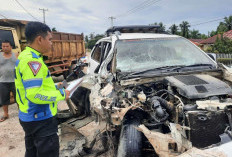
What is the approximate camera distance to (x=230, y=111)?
76.5 inches

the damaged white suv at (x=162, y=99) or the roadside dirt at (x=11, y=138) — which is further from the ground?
the damaged white suv at (x=162, y=99)

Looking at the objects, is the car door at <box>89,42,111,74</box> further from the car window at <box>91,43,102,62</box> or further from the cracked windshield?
the cracked windshield

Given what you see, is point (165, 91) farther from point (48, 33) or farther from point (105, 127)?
point (48, 33)

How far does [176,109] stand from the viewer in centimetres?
208

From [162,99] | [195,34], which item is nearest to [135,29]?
[162,99]

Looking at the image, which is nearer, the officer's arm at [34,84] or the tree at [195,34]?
the officer's arm at [34,84]

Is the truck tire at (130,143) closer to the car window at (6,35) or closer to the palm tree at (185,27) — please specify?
the car window at (6,35)

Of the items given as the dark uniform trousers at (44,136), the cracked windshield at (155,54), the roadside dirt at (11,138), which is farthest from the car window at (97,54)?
the dark uniform trousers at (44,136)

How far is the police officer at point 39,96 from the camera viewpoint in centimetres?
168

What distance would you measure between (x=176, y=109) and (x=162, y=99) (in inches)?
8.6

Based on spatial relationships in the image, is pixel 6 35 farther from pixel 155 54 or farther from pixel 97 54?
pixel 155 54

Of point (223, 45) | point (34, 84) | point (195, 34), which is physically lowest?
point (34, 84)

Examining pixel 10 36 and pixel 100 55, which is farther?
pixel 10 36

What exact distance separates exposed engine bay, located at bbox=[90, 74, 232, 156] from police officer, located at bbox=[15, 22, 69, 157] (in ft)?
2.05
